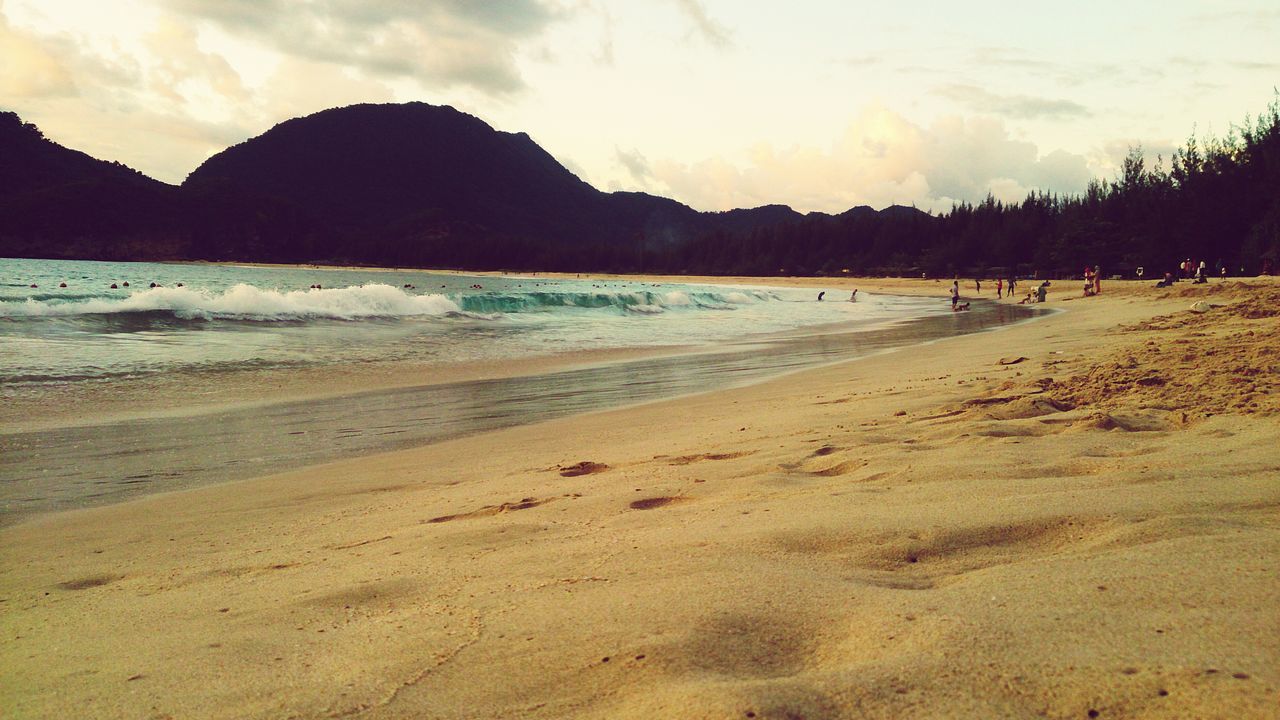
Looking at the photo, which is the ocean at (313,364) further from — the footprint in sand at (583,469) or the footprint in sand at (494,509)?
the footprint in sand at (494,509)

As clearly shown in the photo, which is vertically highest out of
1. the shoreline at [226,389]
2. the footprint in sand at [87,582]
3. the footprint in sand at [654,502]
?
the footprint in sand at [654,502]

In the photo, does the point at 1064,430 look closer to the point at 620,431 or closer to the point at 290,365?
the point at 620,431

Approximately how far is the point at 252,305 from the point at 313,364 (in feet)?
36.2

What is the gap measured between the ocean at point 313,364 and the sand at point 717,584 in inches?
50.5

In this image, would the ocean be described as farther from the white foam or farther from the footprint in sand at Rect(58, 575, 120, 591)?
the footprint in sand at Rect(58, 575, 120, 591)

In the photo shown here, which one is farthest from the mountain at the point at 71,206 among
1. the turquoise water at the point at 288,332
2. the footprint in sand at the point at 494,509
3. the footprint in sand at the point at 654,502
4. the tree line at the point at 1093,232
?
the footprint in sand at the point at 654,502

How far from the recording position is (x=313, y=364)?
1134cm

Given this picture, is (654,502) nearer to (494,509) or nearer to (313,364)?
(494,509)

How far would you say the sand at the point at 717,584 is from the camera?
1.54 m

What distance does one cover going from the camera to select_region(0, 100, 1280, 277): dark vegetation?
43.8 meters

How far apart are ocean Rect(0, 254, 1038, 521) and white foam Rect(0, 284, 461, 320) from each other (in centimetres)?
7

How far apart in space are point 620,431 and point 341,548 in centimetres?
314

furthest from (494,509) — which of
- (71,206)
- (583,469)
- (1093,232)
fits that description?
(71,206)

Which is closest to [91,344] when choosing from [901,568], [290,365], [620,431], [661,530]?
[290,365]
